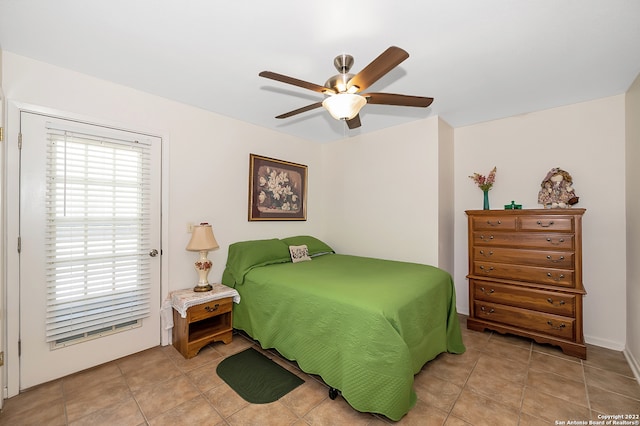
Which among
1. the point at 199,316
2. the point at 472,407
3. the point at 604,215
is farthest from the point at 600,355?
the point at 199,316

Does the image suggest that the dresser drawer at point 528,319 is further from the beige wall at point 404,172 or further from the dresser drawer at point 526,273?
the beige wall at point 404,172

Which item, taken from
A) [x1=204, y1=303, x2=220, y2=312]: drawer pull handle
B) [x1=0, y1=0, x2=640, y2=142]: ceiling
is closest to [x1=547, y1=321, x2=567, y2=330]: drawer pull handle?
[x1=0, y1=0, x2=640, y2=142]: ceiling

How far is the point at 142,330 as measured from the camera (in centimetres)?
258

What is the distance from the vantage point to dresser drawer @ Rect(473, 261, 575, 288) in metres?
2.55

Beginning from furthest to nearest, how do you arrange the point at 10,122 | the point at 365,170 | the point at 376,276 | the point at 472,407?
→ the point at 365,170 < the point at 376,276 < the point at 10,122 < the point at 472,407

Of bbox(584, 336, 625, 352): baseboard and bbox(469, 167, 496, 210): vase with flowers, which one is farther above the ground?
bbox(469, 167, 496, 210): vase with flowers

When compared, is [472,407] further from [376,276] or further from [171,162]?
[171,162]

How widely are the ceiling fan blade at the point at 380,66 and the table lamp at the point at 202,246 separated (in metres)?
2.01

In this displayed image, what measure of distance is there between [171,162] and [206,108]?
2.49 ft

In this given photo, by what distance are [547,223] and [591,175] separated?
0.77 metres

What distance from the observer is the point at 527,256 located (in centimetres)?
274

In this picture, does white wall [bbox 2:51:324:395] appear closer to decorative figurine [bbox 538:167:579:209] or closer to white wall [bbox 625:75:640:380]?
decorative figurine [bbox 538:167:579:209]

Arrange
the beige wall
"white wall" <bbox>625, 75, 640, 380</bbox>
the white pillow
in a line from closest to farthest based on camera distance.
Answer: "white wall" <bbox>625, 75, 640, 380</bbox> → the beige wall → the white pillow

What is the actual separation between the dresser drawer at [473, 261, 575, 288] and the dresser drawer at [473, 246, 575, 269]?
48 millimetres
